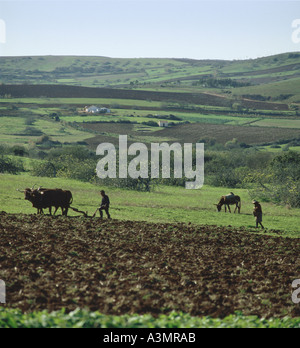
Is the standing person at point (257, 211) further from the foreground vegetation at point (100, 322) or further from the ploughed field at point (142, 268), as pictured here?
the foreground vegetation at point (100, 322)

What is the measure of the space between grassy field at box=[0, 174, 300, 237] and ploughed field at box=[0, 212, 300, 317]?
4609 mm

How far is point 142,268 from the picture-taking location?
18.6 metres

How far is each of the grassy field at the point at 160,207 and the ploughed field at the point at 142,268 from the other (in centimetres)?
461

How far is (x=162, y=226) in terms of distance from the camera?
28812 mm

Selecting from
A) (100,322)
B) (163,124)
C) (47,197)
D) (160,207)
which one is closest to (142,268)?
(100,322)

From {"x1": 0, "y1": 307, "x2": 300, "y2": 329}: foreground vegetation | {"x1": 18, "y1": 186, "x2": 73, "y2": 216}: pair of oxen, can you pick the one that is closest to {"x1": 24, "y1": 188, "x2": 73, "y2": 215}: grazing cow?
{"x1": 18, "y1": 186, "x2": 73, "y2": 216}: pair of oxen

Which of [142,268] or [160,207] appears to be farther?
[160,207]

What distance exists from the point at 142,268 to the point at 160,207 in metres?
19.6

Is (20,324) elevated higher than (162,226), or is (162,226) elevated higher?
(20,324)

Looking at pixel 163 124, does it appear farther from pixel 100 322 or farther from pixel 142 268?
pixel 100 322

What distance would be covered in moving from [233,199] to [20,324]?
2764 cm
